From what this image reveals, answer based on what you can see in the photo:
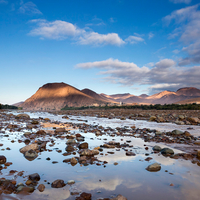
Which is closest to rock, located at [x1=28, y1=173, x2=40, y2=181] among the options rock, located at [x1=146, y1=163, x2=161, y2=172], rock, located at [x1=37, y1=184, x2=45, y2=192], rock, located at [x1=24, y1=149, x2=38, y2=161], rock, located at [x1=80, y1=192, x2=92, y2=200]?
rock, located at [x1=37, y1=184, x2=45, y2=192]

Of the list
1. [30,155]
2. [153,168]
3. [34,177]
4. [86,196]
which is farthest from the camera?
[30,155]

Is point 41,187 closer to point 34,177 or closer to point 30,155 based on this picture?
point 34,177

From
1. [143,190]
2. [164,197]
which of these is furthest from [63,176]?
[164,197]

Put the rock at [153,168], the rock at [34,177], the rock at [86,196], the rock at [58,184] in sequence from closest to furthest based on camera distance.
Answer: the rock at [86,196] < the rock at [58,184] < the rock at [34,177] < the rock at [153,168]

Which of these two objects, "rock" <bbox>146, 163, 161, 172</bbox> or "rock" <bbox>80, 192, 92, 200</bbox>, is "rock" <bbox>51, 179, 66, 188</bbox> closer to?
"rock" <bbox>80, 192, 92, 200</bbox>

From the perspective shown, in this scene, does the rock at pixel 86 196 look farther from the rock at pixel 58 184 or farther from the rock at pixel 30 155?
the rock at pixel 30 155

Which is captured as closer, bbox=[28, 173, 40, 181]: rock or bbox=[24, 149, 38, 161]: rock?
bbox=[28, 173, 40, 181]: rock

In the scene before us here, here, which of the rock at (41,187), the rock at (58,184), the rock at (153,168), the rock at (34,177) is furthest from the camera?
the rock at (153,168)

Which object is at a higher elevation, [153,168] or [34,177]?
[34,177]

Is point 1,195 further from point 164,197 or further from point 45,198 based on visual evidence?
point 164,197

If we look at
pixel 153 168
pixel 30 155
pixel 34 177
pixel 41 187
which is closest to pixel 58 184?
pixel 41 187

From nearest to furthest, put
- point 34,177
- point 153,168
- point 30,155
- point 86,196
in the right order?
point 86,196 → point 34,177 → point 153,168 → point 30,155

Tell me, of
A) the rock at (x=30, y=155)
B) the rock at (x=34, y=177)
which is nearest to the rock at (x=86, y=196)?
the rock at (x=34, y=177)

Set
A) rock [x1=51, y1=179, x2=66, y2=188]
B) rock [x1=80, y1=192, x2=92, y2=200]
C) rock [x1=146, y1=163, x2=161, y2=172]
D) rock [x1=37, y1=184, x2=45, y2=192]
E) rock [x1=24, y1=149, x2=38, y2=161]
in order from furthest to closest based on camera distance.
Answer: rock [x1=24, y1=149, x2=38, y2=161] → rock [x1=146, y1=163, x2=161, y2=172] → rock [x1=51, y1=179, x2=66, y2=188] → rock [x1=37, y1=184, x2=45, y2=192] → rock [x1=80, y1=192, x2=92, y2=200]
